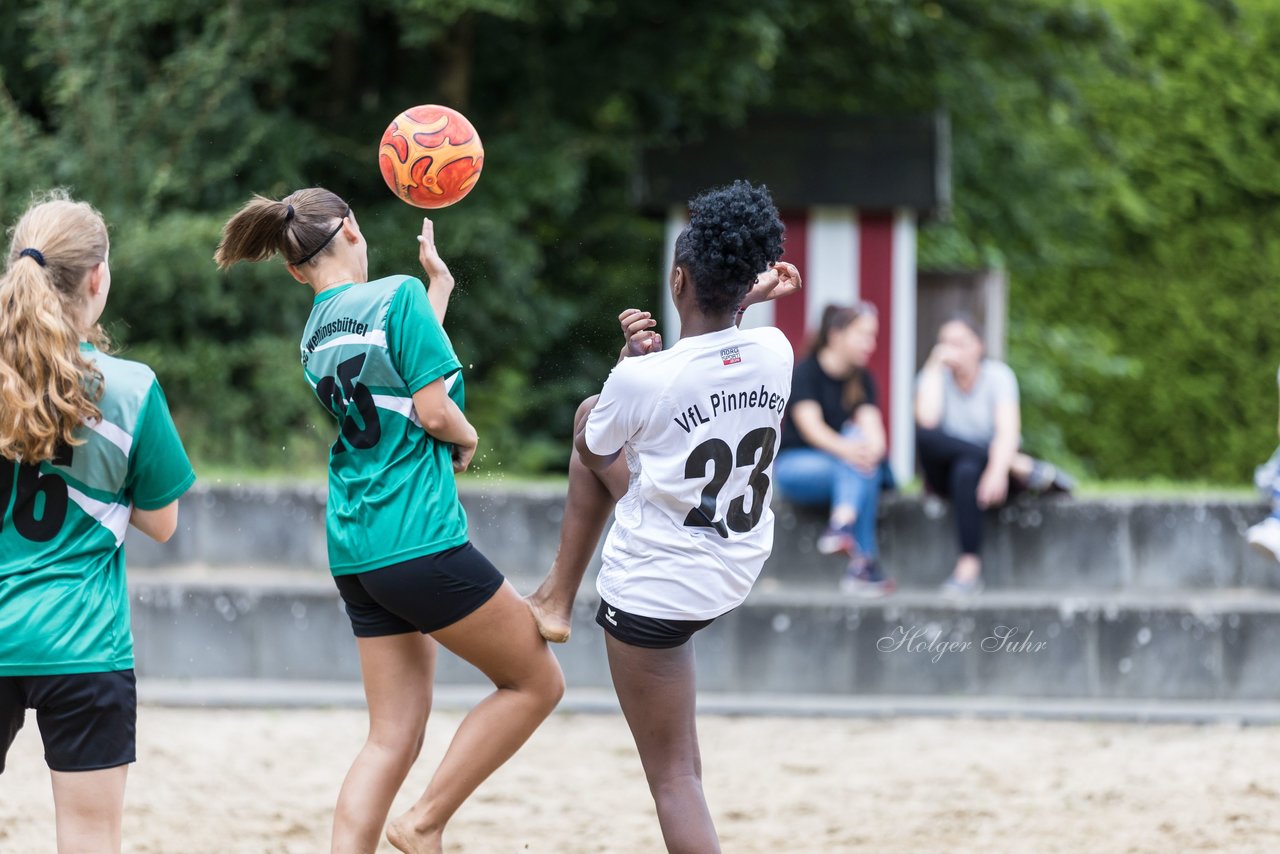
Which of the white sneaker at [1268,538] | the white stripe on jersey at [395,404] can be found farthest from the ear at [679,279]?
the white sneaker at [1268,538]

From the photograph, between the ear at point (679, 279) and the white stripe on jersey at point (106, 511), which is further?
the ear at point (679, 279)

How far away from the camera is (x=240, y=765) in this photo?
5969mm

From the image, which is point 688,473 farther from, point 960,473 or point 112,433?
point 960,473

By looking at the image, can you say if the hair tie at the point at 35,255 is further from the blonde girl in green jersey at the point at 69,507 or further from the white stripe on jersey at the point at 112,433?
the white stripe on jersey at the point at 112,433

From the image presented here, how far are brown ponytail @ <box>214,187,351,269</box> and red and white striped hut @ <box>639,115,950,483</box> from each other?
6.51 metres

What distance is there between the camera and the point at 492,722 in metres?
3.73

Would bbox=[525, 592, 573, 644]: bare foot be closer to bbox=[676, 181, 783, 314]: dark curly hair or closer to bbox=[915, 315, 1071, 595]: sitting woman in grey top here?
bbox=[676, 181, 783, 314]: dark curly hair

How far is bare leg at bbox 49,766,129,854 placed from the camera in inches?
119

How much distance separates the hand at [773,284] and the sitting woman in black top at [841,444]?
154 inches

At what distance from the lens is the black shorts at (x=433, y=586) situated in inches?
138

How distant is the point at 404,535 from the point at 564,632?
1.62 feet

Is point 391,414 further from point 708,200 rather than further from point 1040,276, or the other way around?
point 1040,276

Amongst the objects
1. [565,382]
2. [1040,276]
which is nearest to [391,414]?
[565,382]

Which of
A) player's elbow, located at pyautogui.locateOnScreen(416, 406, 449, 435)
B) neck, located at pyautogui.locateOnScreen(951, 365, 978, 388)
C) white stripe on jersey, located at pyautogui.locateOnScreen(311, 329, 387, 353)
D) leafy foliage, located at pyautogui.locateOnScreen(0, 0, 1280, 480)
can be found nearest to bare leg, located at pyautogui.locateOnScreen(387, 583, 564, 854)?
player's elbow, located at pyautogui.locateOnScreen(416, 406, 449, 435)
